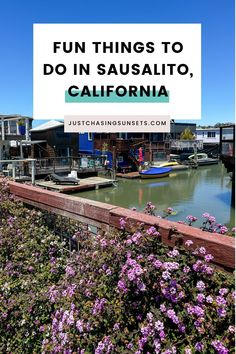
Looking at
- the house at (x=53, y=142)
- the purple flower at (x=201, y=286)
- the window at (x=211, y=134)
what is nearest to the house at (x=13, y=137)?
the house at (x=53, y=142)

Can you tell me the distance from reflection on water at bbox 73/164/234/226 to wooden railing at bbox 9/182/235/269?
37.8ft

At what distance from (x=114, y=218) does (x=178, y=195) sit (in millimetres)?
20707

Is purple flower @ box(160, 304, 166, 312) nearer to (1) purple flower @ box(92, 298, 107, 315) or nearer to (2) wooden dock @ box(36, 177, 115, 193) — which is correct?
(1) purple flower @ box(92, 298, 107, 315)

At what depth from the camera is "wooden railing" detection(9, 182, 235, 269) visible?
1.66m

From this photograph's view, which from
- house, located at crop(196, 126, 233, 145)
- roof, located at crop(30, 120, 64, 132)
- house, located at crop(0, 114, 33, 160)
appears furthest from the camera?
house, located at crop(196, 126, 233, 145)

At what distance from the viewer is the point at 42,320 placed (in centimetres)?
236

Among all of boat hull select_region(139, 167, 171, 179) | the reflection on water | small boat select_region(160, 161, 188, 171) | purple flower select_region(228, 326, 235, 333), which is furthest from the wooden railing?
small boat select_region(160, 161, 188, 171)

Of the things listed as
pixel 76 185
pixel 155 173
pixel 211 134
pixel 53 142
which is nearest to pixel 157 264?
pixel 76 185

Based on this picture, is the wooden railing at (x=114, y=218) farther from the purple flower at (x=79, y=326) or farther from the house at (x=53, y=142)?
the house at (x=53, y=142)

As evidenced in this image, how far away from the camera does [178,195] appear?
74.1ft

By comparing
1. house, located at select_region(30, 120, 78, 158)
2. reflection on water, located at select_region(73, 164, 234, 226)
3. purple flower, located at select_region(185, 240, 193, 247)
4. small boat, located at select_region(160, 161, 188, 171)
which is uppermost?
house, located at select_region(30, 120, 78, 158)

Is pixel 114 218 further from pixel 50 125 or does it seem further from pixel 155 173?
pixel 50 125

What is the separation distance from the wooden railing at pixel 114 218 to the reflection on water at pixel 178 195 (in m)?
11.5

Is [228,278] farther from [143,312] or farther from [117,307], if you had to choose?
[117,307]
